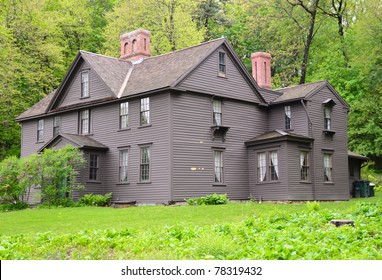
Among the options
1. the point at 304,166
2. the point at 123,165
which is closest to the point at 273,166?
the point at 304,166

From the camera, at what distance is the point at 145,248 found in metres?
11.1

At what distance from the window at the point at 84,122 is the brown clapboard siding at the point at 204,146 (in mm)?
6748

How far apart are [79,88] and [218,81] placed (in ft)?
27.4

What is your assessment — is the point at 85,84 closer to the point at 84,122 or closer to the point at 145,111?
the point at 84,122

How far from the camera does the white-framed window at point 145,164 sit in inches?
1092

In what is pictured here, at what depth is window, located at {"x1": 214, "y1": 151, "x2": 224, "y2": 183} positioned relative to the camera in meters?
28.6

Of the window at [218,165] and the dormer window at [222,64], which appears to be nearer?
the window at [218,165]

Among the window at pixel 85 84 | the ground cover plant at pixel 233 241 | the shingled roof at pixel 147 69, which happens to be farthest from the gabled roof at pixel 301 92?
the ground cover plant at pixel 233 241

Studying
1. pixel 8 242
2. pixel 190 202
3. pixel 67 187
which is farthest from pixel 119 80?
pixel 8 242

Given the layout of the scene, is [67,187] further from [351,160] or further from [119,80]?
[351,160]

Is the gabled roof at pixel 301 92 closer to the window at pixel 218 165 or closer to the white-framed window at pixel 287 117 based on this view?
the white-framed window at pixel 287 117

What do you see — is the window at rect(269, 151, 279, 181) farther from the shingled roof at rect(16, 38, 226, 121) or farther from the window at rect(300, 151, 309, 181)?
the shingled roof at rect(16, 38, 226, 121)

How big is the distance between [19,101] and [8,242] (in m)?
32.3

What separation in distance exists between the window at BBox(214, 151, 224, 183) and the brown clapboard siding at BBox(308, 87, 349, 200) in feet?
17.9
